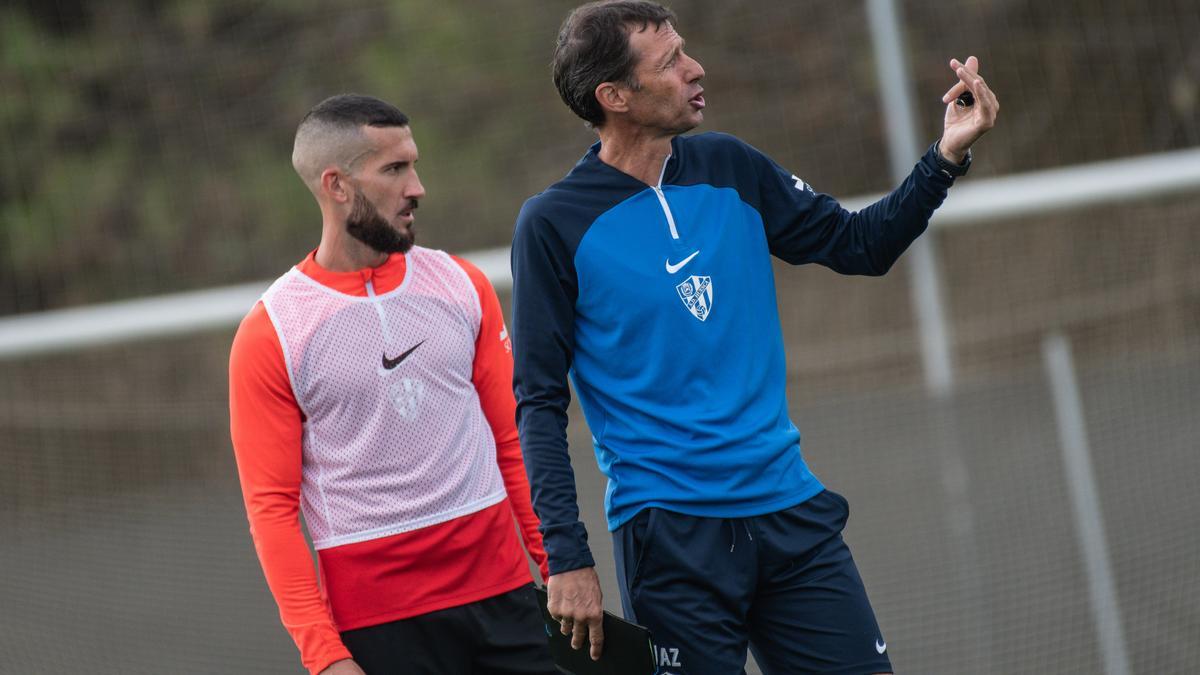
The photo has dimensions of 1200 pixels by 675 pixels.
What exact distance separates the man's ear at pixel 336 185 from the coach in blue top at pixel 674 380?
50 cm

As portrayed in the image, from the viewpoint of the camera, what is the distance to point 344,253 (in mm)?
2963

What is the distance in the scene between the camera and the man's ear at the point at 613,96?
269cm

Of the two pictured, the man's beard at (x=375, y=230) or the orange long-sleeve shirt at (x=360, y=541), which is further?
the man's beard at (x=375, y=230)

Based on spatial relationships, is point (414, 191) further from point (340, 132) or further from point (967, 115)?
point (967, 115)

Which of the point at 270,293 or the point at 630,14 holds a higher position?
the point at 630,14

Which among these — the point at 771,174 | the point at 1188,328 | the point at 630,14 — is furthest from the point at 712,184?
the point at 1188,328

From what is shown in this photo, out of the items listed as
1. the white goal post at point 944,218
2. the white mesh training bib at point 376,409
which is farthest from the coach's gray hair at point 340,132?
the white goal post at point 944,218

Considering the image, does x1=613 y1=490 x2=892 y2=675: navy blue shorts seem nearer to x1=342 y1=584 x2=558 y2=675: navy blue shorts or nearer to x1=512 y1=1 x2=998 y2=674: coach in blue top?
x1=512 y1=1 x2=998 y2=674: coach in blue top

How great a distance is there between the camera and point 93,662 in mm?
7195

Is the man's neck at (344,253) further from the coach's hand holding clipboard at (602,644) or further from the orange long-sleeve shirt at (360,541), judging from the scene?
the coach's hand holding clipboard at (602,644)

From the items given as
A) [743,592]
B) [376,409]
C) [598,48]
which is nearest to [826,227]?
[598,48]

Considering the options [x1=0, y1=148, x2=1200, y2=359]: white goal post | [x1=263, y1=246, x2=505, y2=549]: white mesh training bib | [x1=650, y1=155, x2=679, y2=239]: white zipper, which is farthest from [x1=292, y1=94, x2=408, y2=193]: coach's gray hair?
[x1=0, y1=148, x2=1200, y2=359]: white goal post

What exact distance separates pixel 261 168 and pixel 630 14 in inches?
336

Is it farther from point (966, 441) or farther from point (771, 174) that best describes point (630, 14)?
point (966, 441)
